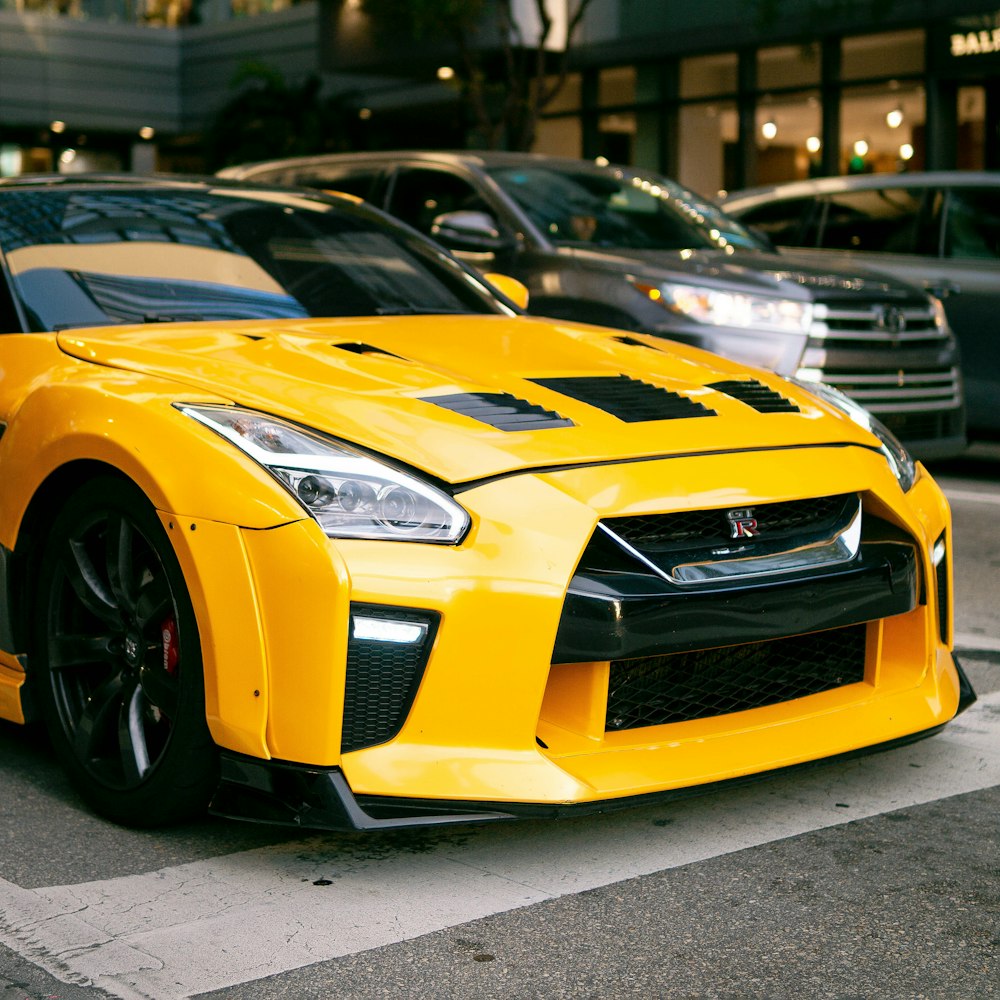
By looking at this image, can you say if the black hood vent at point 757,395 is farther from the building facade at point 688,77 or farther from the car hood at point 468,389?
the building facade at point 688,77

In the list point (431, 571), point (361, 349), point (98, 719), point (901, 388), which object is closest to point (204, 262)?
point (361, 349)

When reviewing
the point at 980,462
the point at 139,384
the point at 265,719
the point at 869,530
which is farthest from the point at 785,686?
the point at 980,462

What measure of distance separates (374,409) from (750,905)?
126 centimetres

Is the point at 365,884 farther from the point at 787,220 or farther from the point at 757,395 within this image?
the point at 787,220

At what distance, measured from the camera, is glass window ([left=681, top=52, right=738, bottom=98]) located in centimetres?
2238

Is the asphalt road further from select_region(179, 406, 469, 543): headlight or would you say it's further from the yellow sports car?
select_region(179, 406, 469, 543): headlight

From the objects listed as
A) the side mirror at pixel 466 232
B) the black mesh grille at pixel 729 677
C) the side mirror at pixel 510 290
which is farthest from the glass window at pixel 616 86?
the black mesh grille at pixel 729 677

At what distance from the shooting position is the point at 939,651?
12.6ft

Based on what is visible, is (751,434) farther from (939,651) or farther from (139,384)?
(139,384)

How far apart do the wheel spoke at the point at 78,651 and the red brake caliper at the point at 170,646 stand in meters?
0.22

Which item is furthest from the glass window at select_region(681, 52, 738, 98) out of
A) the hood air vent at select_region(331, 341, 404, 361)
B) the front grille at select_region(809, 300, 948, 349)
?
the hood air vent at select_region(331, 341, 404, 361)

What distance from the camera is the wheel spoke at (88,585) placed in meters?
3.63

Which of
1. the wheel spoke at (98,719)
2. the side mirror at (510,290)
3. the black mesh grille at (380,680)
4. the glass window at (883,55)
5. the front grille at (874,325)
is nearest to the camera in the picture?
the black mesh grille at (380,680)

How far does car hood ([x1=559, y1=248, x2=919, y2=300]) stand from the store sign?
11.5m
